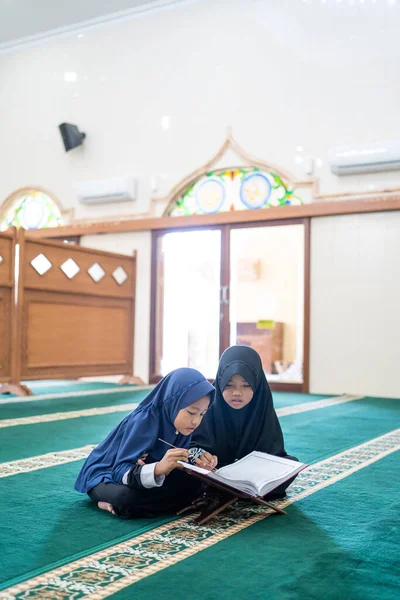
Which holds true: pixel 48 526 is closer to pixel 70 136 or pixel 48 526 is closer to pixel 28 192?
pixel 70 136

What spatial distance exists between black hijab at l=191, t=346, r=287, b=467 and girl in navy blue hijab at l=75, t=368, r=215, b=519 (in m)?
0.20

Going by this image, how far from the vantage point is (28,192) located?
8.05 m

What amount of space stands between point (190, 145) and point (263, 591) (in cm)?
599

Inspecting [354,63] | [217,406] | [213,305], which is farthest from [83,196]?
[217,406]

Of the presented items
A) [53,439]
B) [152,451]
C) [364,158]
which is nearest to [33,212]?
[364,158]

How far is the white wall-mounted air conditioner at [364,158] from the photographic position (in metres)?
5.93

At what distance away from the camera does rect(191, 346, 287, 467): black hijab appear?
227 cm

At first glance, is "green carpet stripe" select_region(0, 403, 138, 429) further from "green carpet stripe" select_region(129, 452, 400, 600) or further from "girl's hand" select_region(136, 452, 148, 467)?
"green carpet stripe" select_region(129, 452, 400, 600)

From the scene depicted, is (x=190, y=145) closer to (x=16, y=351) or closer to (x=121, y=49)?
(x=121, y=49)

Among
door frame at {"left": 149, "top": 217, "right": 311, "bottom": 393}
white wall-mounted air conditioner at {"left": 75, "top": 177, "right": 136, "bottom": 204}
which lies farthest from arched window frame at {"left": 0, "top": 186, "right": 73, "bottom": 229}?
door frame at {"left": 149, "top": 217, "right": 311, "bottom": 393}

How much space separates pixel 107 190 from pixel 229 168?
4.46 ft

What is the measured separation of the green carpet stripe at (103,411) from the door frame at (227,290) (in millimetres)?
687

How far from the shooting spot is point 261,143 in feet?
21.8

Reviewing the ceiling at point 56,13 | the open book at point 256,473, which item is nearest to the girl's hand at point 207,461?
the open book at point 256,473
